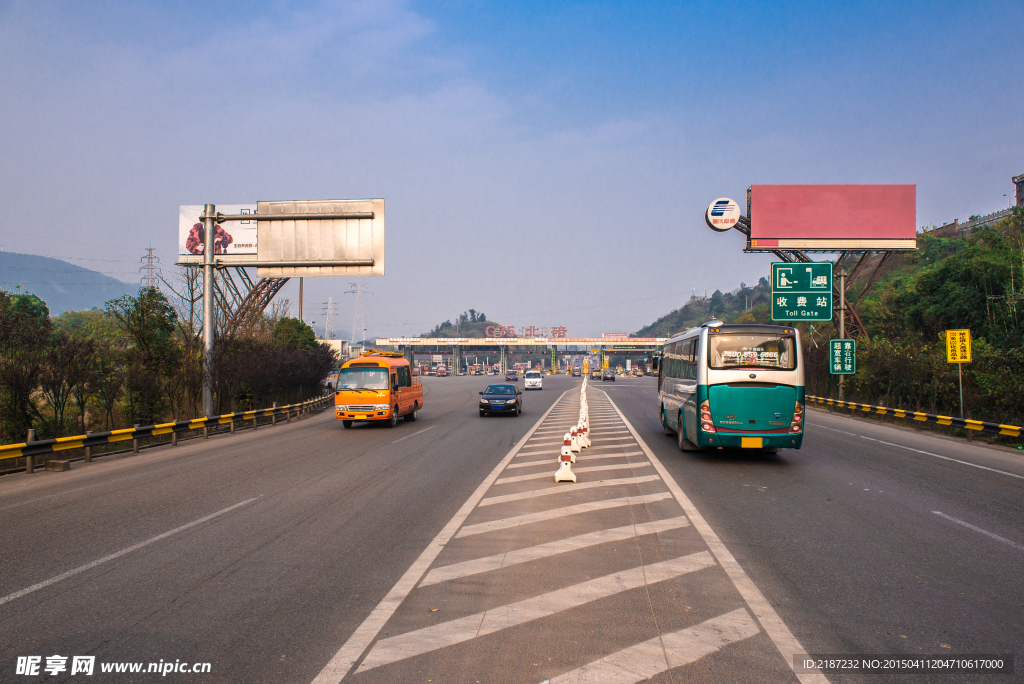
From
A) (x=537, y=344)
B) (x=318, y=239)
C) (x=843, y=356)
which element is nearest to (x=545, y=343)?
(x=537, y=344)

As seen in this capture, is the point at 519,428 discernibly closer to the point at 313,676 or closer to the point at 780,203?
the point at 313,676

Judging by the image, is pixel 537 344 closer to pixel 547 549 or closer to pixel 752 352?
pixel 752 352

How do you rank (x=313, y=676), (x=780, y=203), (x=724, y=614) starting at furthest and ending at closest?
Result: (x=780, y=203), (x=724, y=614), (x=313, y=676)

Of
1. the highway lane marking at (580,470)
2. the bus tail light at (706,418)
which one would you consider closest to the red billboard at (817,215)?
the bus tail light at (706,418)

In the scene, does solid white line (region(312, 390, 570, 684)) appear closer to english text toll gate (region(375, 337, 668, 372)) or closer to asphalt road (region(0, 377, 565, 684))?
Result: asphalt road (region(0, 377, 565, 684))

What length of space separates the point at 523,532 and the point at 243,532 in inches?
137

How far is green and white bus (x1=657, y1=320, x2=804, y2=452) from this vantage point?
12703mm

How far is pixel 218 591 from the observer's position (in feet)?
18.1

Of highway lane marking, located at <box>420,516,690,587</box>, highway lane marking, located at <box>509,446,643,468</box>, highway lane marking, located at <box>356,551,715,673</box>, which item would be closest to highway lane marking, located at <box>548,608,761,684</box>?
highway lane marking, located at <box>356,551,715,673</box>

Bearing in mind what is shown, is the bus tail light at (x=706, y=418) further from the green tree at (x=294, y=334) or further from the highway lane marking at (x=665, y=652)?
the green tree at (x=294, y=334)

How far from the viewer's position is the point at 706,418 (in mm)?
Result: 12914

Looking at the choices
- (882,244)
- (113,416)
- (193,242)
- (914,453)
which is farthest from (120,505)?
(882,244)

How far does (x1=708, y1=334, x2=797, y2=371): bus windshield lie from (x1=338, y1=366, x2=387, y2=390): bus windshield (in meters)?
12.8

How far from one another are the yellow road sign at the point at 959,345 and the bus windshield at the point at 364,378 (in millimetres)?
19294
